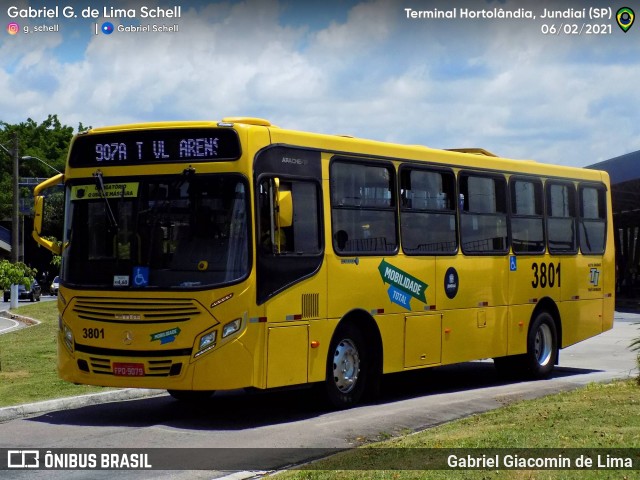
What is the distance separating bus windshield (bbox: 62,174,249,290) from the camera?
12.8 metres

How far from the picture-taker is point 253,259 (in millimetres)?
12867

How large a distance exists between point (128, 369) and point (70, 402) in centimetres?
202

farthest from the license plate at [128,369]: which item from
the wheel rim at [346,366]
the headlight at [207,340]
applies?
the wheel rim at [346,366]

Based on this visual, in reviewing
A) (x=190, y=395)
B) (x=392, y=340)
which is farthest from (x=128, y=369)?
(x=392, y=340)

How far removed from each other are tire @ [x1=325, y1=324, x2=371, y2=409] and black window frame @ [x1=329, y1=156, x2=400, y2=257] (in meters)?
0.97

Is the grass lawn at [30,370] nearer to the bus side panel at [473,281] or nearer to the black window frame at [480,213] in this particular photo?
the bus side panel at [473,281]

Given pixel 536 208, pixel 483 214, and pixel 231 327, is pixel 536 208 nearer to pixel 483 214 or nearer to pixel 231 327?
pixel 483 214

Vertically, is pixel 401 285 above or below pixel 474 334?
above

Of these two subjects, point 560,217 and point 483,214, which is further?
point 560,217

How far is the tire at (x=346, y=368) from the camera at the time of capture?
1417 cm

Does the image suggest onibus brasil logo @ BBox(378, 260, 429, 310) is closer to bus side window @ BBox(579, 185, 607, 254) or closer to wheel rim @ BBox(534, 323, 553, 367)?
wheel rim @ BBox(534, 323, 553, 367)

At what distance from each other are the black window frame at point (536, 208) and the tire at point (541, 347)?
1164 mm

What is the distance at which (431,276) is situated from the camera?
A: 16156 mm

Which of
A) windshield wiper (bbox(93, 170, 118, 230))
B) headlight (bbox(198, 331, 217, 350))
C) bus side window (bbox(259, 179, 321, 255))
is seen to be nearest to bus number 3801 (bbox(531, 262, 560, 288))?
bus side window (bbox(259, 179, 321, 255))
